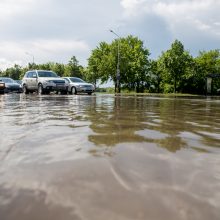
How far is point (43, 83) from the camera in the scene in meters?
24.8

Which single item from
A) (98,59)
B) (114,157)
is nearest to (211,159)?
(114,157)

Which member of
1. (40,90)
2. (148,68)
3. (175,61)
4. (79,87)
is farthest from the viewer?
(148,68)

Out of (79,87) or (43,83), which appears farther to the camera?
(79,87)

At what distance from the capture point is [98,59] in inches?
2584

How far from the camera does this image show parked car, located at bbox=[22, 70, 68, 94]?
24.6m

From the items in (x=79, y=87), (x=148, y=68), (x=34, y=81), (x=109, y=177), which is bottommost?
(x=109, y=177)

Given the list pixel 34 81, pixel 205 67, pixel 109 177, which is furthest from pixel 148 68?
pixel 109 177

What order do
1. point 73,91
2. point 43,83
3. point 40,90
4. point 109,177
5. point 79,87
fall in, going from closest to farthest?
1. point 109,177
2. point 43,83
3. point 40,90
4. point 79,87
5. point 73,91

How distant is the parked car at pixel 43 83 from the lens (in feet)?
80.9

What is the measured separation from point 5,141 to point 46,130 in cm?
88

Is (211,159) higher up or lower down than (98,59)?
lower down

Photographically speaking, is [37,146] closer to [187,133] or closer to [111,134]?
[111,134]

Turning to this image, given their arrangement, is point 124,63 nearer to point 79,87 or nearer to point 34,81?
point 79,87

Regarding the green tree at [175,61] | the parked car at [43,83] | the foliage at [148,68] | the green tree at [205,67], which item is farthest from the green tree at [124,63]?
the parked car at [43,83]
